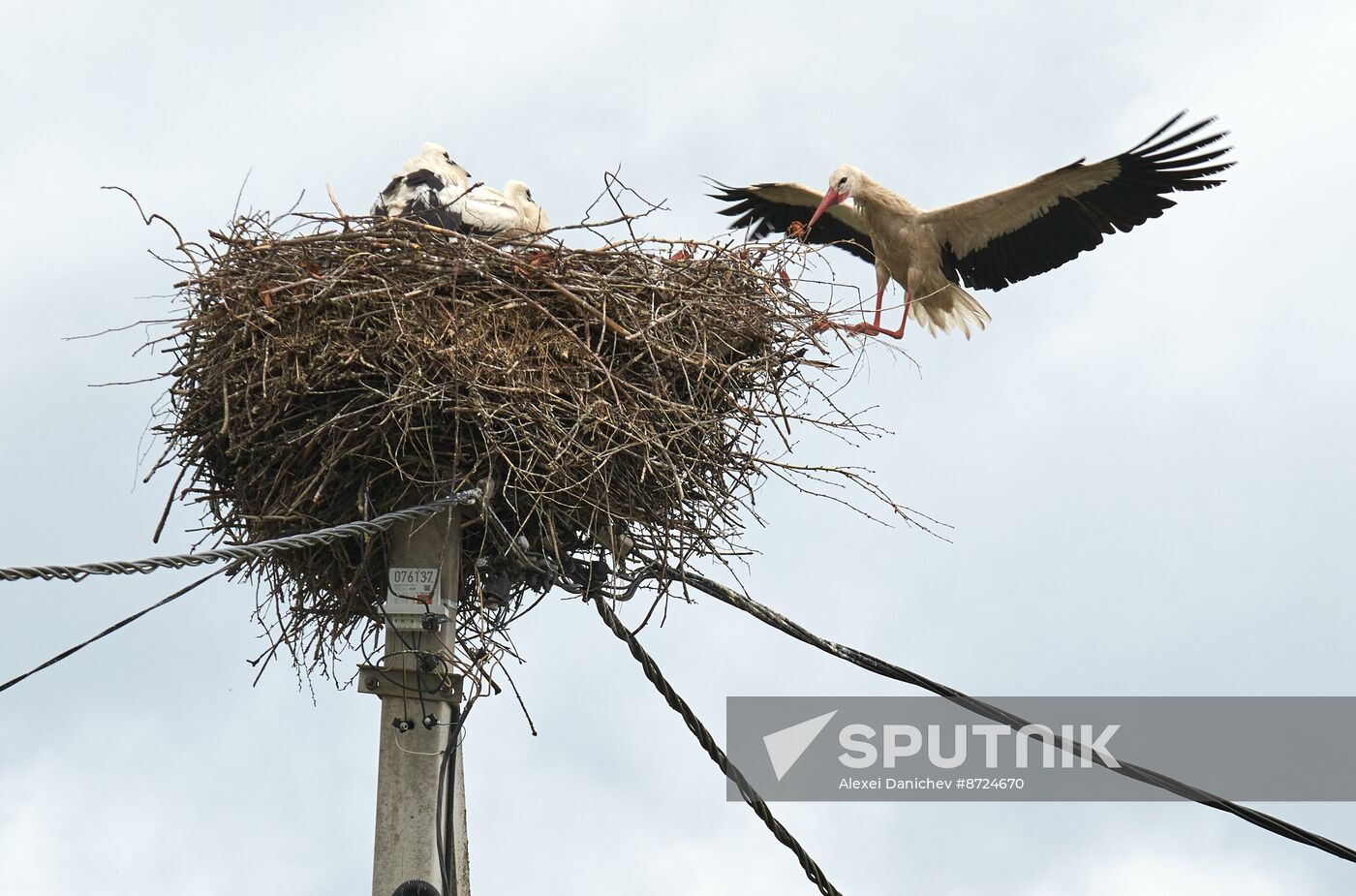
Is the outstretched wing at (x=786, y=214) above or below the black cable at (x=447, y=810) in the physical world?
above

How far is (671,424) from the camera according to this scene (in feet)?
15.7

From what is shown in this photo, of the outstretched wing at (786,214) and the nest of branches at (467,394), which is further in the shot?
the outstretched wing at (786,214)

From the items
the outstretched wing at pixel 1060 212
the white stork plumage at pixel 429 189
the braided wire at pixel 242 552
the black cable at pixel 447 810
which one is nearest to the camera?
the braided wire at pixel 242 552

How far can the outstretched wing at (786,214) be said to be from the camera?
8898 millimetres

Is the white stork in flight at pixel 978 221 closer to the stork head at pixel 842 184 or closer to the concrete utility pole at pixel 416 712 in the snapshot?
the stork head at pixel 842 184

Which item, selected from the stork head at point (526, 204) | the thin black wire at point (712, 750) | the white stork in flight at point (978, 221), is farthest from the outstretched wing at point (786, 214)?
the thin black wire at point (712, 750)

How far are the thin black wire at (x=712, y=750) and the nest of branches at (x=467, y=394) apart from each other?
0.69 ft

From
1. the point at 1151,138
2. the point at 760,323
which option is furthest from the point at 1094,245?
the point at 760,323

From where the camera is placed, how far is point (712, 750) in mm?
4812

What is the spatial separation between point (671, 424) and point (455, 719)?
3.32ft

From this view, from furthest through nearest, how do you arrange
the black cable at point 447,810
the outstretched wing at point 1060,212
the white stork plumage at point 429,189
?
the outstretched wing at point 1060,212 → the white stork plumage at point 429,189 → the black cable at point 447,810

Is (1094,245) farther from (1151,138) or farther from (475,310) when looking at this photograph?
(475,310)

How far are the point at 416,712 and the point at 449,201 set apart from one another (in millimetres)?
2075

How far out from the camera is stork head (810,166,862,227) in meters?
8.41
